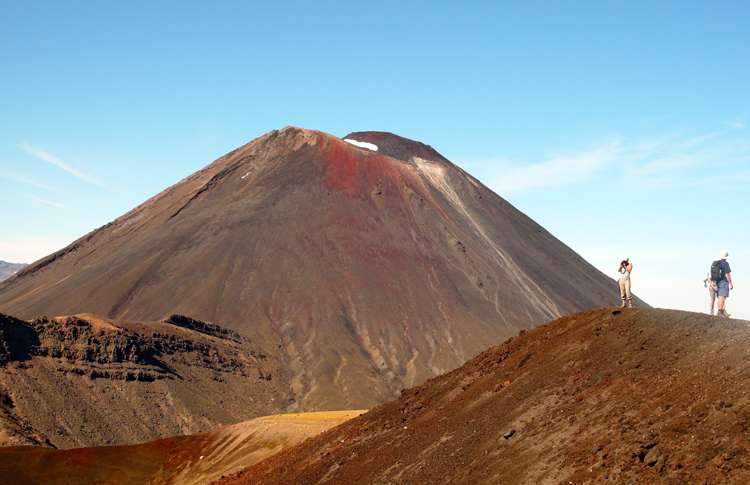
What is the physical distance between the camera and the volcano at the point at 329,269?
A: 8200 centimetres

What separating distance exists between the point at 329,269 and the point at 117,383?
42.6 metres

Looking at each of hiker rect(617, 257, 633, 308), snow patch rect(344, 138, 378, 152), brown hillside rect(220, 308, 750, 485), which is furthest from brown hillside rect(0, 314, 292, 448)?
snow patch rect(344, 138, 378, 152)

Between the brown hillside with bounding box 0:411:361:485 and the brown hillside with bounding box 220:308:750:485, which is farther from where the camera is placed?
the brown hillside with bounding box 0:411:361:485

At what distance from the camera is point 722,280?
1944 centimetres

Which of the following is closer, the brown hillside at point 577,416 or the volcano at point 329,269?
the brown hillside at point 577,416

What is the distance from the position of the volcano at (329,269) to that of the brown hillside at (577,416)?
150 feet

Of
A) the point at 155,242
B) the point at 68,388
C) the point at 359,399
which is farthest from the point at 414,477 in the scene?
the point at 155,242

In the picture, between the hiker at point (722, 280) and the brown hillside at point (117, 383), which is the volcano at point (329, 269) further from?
the hiker at point (722, 280)

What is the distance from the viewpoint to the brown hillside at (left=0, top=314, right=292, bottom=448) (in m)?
A: 47.0

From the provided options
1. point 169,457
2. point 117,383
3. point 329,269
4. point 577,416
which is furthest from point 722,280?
point 329,269

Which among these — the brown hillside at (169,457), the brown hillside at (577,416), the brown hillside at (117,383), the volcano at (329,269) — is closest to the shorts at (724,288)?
the brown hillside at (577,416)

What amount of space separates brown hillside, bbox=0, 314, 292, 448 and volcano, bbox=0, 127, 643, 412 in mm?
8513

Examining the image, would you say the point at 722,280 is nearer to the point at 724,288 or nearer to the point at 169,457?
the point at 724,288

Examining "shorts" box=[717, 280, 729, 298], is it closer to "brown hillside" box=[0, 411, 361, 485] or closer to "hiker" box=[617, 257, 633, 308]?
"hiker" box=[617, 257, 633, 308]
